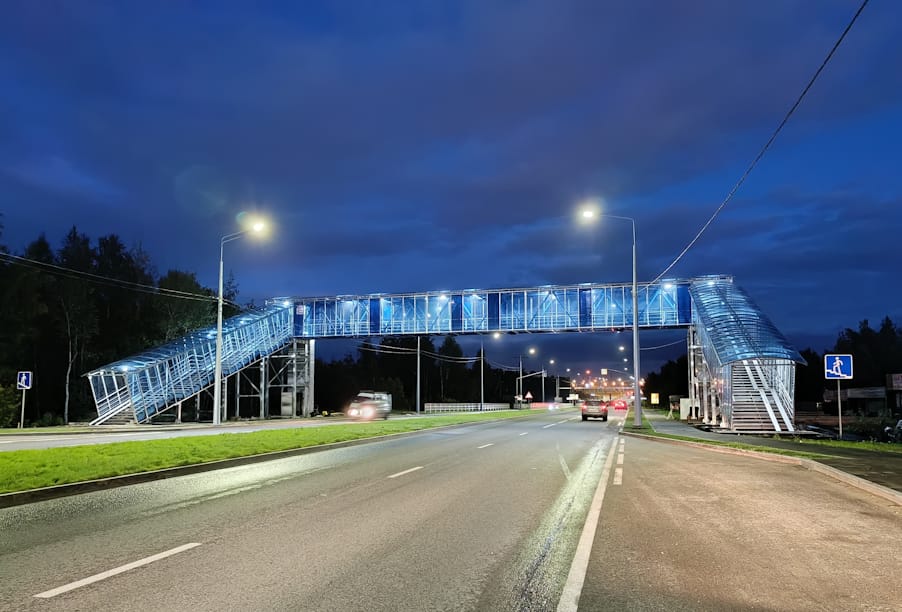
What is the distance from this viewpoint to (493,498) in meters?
10.7

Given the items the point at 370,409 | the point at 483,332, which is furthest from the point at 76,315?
the point at 483,332

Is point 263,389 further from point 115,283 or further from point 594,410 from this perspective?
point 594,410

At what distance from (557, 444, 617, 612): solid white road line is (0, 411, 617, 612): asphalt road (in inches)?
3.3

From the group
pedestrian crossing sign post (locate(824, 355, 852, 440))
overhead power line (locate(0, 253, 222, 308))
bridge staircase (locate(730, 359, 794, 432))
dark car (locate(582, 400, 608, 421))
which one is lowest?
dark car (locate(582, 400, 608, 421))

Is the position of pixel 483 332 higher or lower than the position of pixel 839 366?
higher

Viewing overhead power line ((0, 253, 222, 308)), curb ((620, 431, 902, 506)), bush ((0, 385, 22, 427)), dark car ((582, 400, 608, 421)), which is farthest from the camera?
overhead power line ((0, 253, 222, 308))

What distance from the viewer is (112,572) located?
616cm

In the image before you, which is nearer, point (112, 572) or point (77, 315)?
point (112, 572)

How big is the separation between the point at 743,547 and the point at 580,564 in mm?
2130

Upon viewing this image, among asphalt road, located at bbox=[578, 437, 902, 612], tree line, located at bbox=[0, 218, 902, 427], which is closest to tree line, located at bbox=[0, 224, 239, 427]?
tree line, located at bbox=[0, 218, 902, 427]

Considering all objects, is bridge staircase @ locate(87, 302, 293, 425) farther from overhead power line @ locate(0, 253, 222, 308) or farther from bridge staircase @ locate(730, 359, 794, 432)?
bridge staircase @ locate(730, 359, 794, 432)

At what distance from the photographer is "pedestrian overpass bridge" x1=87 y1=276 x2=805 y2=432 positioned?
36.7 m

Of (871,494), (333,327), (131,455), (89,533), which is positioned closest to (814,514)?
(871,494)

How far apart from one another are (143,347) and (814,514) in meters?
63.4
